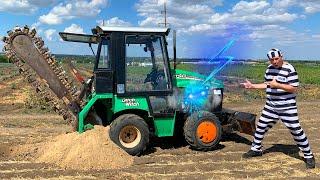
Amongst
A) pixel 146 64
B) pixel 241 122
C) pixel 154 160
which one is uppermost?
pixel 146 64

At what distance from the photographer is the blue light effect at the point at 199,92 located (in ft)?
30.8

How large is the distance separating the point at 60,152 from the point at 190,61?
9.73ft

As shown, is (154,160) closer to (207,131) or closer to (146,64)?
(207,131)

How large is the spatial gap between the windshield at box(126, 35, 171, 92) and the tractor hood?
32cm

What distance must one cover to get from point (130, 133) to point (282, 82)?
284 cm

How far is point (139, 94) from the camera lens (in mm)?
9000

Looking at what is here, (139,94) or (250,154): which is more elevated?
(139,94)

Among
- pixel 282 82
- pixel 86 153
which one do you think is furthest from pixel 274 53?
pixel 86 153

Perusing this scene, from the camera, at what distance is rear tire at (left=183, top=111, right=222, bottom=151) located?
9195 mm

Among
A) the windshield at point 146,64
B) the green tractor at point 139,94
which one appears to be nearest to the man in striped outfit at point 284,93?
the green tractor at point 139,94

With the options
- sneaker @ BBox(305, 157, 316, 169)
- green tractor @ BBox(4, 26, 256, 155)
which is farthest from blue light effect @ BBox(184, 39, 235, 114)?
sneaker @ BBox(305, 157, 316, 169)

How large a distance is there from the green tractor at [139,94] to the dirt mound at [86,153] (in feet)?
0.77

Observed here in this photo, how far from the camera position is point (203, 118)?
9.26 m

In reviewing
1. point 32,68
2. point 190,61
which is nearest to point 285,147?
point 190,61
